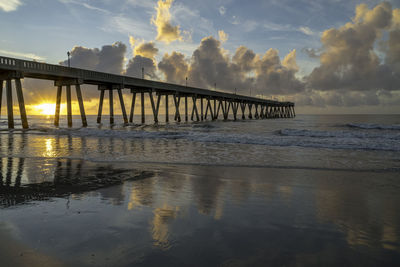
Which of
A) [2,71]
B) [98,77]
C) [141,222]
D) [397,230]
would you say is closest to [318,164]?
[397,230]

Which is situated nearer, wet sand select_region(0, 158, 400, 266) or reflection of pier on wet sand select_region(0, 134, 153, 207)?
wet sand select_region(0, 158, 400, 266)

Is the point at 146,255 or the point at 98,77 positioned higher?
the point at 98,77

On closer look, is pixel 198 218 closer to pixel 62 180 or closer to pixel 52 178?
pixel 62 180

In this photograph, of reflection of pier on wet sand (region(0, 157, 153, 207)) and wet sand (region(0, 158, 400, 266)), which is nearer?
wet sand (region(0, 158, 400, 266))

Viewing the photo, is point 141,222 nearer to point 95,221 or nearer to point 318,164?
point 95,221

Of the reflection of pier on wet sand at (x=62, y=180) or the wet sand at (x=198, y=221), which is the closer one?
the wet sand at (x=198, y=221)

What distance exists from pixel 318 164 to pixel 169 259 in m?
7.30

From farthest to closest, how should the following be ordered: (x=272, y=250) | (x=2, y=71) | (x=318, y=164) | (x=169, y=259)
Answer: (x=2, y=71) → (x=318, y=164) → (x=272, y=250) → (x=169, y=259)

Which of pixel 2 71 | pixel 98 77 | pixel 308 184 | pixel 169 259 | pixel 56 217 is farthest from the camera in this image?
pixel 98 77

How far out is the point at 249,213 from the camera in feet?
12.0

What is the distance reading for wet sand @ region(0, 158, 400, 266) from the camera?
2428 mm

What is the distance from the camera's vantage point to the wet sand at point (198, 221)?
2428 mm

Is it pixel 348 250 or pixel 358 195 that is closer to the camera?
pixel 348 250

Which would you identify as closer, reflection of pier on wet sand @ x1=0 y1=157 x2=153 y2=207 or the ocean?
the ocean
